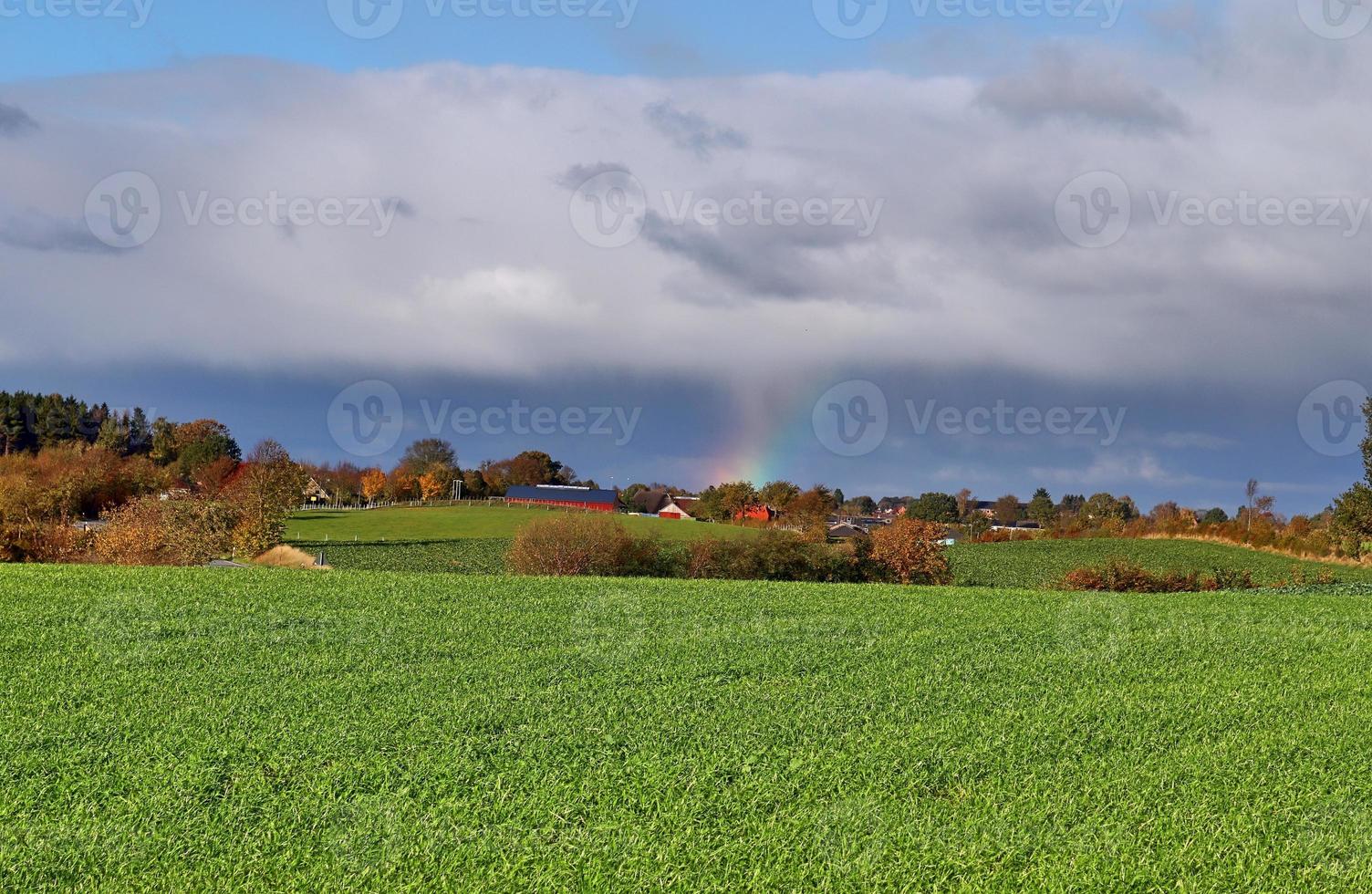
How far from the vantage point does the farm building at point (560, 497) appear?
9588cm

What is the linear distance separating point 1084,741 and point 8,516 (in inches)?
1264

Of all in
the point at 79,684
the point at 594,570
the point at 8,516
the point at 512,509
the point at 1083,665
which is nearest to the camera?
the point at 79,684

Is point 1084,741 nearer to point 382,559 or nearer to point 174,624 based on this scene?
point 174,624

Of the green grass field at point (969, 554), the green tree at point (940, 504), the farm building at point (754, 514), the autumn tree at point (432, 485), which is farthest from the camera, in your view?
the autumn tree at point (432, 485)

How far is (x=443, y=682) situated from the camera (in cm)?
969

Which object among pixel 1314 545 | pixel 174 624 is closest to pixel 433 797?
pixel 174 624

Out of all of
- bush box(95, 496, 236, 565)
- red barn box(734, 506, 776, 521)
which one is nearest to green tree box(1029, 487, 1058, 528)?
red barn box(734, 506, 776, 521)

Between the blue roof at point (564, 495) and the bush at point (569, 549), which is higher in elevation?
the blue roof at point (564, 495)

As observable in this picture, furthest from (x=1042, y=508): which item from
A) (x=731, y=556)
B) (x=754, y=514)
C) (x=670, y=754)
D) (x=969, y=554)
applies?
(x=670, y=754)

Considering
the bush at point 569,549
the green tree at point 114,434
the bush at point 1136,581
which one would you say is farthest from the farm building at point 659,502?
the bush at point 1136,581

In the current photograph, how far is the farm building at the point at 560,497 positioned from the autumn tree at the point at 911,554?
6266cm

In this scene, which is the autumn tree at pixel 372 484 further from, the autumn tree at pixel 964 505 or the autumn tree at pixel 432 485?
the autumn tree at pixel 964 505

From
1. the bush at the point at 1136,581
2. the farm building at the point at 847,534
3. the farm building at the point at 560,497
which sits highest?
the farm building at the point at 560,497

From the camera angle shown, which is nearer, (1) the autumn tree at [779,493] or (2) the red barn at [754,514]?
(1) the autumn tree at [779,493]
